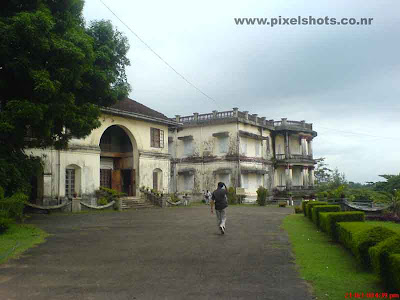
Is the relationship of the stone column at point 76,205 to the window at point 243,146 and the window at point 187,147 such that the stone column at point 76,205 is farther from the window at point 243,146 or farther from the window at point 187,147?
the window at point 243,146

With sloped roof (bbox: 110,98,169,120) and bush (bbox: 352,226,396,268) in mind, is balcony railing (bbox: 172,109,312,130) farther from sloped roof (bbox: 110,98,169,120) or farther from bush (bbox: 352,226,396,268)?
bush (bbox: 352,226,396,268)

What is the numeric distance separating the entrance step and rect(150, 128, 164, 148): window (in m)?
4.30

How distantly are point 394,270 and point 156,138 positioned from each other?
23.5m

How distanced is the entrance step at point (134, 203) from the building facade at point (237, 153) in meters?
10.1

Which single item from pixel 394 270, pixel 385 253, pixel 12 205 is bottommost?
pixel 394 270

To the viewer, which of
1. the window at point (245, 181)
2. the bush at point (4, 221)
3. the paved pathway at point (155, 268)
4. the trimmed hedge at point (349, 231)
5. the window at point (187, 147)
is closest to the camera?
the paved pathway at point (155, 268)

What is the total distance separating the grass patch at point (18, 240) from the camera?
28.7 ft

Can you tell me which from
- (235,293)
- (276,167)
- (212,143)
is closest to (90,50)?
(235,293)

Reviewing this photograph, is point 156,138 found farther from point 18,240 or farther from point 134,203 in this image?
point 18,240

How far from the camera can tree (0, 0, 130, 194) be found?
1159 centimetres

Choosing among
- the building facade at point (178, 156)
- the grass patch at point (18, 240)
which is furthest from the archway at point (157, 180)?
the grass patch at point (18, 240)

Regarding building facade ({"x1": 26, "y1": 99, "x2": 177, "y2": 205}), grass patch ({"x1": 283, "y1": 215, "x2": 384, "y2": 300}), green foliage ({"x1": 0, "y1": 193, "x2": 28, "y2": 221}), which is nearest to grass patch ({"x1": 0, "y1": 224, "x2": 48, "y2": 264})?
green foliage ({"x1": 0, "y1": 193, "x2": 28, "y2": 221})

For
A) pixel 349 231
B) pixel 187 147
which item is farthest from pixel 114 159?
pixel 349 231

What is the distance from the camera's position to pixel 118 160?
89.1ft
